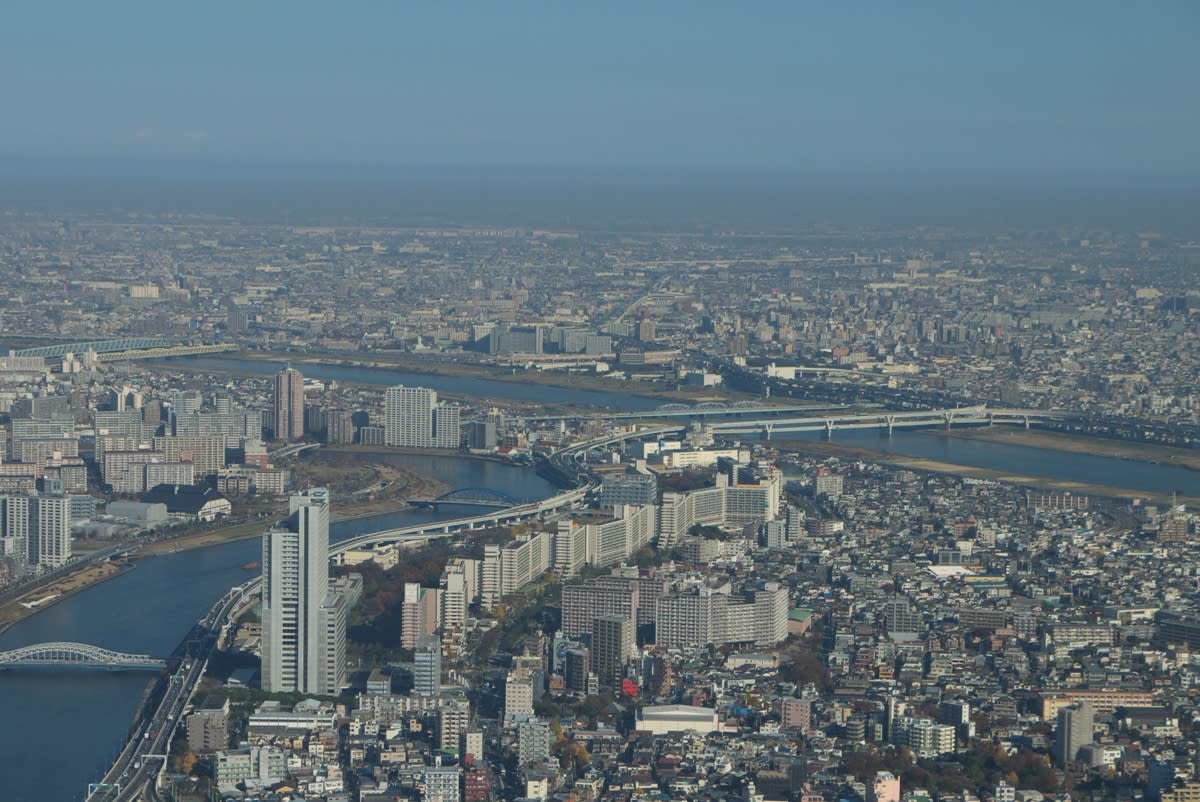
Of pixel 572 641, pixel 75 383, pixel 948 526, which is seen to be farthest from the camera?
pixel 75 383

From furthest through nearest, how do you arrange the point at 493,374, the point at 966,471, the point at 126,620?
the point at 493,374
the point at 966,471
the point at 126,620

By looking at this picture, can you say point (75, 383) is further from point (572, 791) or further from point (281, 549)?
point (572, 791)

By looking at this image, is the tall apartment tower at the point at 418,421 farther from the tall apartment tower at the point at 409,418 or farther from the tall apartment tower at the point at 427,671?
the tall apartment tower at the point at 427,671

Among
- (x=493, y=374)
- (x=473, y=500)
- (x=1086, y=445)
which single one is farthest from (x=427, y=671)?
(x=493, y=374)

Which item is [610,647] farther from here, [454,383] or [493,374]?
[493,374]

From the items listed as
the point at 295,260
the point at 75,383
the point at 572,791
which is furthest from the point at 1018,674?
the point at 295,260

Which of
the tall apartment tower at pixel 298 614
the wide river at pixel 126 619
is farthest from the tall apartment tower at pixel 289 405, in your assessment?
the tall apartment tower at pixel 298 614
